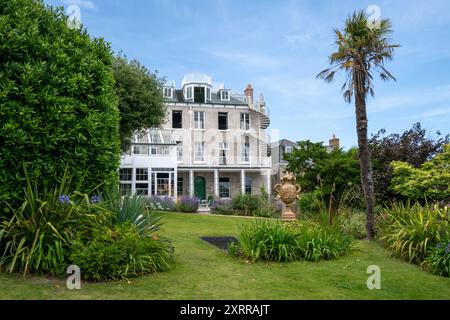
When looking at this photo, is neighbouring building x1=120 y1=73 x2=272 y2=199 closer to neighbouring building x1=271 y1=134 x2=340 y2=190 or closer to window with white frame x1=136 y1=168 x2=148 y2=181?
neighbouring building x1=271 y1=134 x2=340 y2=190

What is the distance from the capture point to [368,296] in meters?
5.90

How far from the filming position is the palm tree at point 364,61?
11938 mm

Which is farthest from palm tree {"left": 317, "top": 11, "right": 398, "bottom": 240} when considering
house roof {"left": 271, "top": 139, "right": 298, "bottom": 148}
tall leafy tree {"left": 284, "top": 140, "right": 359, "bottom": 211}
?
house roof {"left": 271, "top": 139, "right": 298, "bottom": 148}

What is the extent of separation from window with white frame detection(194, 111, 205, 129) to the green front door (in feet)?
15.2

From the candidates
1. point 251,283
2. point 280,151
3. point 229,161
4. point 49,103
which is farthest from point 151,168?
point 251,283

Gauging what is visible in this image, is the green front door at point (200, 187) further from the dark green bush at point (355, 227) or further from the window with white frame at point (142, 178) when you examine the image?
the dark green bush at point (355, 227)

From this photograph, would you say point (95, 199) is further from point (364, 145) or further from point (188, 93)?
point (188, 93)

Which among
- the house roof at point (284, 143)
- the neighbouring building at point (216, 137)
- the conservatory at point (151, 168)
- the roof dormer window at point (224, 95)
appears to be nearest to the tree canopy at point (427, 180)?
the conservatory at point (151, 168)

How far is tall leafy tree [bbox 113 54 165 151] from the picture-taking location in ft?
61.1

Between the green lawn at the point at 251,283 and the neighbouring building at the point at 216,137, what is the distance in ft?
85.0

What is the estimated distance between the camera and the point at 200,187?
36094mm

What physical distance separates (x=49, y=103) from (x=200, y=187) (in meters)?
29.3
